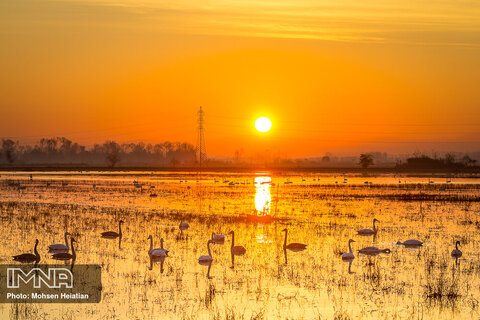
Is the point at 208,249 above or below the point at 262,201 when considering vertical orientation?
above

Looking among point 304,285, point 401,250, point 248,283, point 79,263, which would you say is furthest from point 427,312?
point 79,263

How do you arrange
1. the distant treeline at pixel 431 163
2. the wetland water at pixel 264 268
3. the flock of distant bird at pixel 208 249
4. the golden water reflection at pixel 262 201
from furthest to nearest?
the distant treeline at pixel 431 163 → the golden water reflection at pixel 262 201 → the flock of distant bird at pixel 208 249 → the wetland water at pixel 264 268

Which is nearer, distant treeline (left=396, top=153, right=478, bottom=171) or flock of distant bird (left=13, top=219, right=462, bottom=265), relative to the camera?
flock of distant bird (left=13, top=219, right=462, bottom=265)

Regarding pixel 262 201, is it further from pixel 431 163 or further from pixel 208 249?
pixel 431 163


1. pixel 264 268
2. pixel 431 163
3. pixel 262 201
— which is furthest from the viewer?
pixel 431 163

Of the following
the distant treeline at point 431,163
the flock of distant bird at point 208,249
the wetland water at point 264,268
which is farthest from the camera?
the distant treeline at point 431,163

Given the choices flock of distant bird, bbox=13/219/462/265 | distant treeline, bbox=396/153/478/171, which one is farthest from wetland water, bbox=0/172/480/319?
distant treeline, bbox=396/153/478/171

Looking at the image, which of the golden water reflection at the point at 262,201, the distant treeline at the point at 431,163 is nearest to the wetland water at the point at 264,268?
the golden water reflection at the point at 262,201

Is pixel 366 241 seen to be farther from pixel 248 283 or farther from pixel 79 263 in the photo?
pixel 79 263

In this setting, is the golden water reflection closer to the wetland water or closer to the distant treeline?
the wetland water

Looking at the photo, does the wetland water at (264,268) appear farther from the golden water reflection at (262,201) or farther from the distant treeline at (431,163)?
the distant treeline at (431,163)

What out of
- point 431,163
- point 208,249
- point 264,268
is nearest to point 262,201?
point 208,249

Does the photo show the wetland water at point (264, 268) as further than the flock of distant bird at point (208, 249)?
No

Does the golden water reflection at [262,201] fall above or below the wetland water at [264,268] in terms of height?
above
